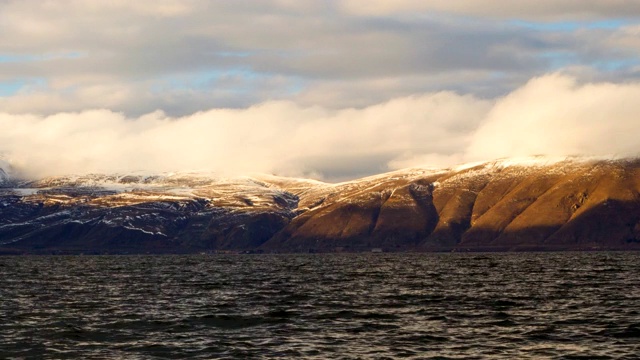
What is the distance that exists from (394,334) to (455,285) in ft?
190

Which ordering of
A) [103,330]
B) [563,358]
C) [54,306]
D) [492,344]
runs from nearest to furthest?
[563,358] → [492,344] → [103,330] → [54,306]

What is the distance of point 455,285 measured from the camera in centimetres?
12662

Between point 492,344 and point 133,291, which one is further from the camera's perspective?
point 133,291

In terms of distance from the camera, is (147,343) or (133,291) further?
(133,291)

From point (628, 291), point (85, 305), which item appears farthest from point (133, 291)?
point (628, 291)

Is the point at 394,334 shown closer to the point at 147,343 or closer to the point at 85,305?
the point at 147,343

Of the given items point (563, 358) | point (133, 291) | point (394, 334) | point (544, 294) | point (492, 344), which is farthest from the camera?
point (133, 291)

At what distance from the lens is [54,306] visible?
9688 centimetres

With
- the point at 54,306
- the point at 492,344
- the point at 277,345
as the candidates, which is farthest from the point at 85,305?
the point at 492,344

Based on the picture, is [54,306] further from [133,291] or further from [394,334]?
[394,334]

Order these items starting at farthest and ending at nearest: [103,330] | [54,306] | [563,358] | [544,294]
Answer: [544,294]
[54,306]
[103,330]
[563,358]

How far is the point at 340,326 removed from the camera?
75.5 metres

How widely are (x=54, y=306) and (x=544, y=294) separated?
53.9 metres

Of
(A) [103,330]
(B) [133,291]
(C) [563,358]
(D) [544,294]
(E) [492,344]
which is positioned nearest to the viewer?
(C) [563,358]
